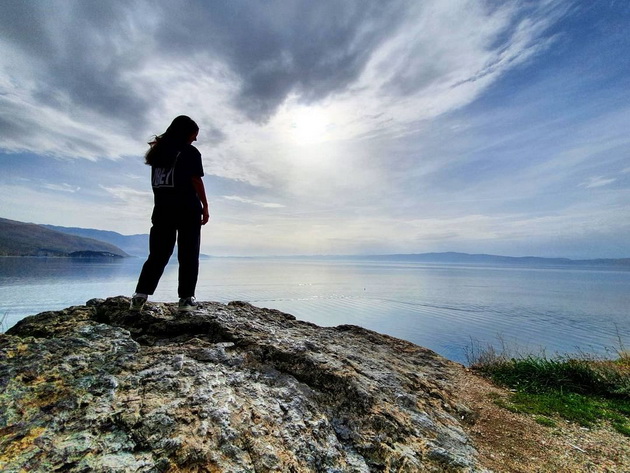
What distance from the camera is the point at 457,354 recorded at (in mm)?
18984

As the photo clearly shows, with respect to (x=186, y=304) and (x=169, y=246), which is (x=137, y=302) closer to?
(x=186, y=304)

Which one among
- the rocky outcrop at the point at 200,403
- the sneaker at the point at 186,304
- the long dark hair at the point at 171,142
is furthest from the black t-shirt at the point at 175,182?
the rocky outcrop at the point at 200,403

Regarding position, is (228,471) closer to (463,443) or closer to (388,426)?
(388,426)

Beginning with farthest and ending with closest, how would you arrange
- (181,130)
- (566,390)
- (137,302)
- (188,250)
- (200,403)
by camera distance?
(566,390)
(181,130)
(188,250)
(137,302)
(200,403)

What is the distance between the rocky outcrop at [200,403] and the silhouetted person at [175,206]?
604 mm

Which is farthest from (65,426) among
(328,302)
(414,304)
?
(414,304)

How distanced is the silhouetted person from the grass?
604cm

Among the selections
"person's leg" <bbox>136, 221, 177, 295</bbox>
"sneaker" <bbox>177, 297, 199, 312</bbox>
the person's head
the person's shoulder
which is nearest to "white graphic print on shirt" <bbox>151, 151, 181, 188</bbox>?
the person's shoulder

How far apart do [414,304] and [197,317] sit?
1462 inches

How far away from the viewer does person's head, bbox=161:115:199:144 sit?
533 cm

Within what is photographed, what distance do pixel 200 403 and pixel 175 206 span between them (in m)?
3.14

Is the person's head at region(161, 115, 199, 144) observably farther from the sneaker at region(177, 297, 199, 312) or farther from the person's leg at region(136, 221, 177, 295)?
the sneaker at region(177, 297, 199, 312)

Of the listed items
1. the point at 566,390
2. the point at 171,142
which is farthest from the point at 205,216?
the point at 566,390

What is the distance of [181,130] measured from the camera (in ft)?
17.6
